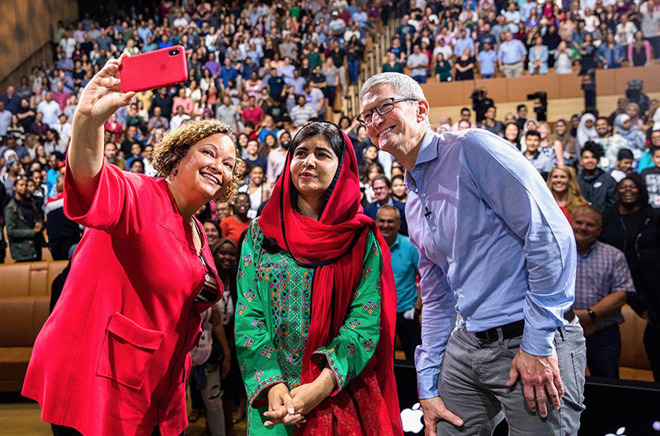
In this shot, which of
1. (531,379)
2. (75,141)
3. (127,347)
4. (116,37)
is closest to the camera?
(75,141)

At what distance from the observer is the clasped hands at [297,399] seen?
1786mm

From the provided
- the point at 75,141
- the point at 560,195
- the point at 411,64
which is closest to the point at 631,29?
the point at 411,64

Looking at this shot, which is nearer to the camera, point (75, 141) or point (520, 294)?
point (75, 141)

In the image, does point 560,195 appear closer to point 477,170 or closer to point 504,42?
point 477,170

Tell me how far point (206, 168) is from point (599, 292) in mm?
2674

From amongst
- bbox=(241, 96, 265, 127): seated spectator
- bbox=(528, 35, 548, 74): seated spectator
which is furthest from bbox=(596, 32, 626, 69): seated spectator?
bbox=(241, 96, 265, 127): seated spectator

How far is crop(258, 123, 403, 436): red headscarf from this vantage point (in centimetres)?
188

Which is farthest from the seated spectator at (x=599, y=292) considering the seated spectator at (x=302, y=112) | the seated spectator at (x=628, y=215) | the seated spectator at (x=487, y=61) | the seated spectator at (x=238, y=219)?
the seated spectator at (x=487, y=61)

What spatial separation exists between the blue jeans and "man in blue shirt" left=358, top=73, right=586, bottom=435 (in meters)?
2.03

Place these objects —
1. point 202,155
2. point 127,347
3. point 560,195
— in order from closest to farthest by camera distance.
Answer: point 127,347 → point 202,155 → point 560,195

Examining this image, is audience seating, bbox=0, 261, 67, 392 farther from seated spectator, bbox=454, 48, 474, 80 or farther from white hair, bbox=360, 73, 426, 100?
seated spectator, bbox=454, 48, 474, 80

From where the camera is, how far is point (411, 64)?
38.7ft

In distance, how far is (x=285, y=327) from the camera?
6.30 ft

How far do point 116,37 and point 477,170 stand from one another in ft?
52.1
